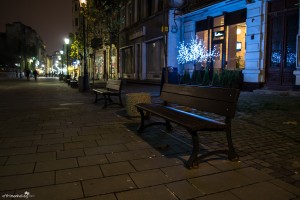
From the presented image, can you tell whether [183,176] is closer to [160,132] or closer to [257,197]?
[257,197]

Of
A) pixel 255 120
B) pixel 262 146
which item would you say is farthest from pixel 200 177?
pixel 255 120

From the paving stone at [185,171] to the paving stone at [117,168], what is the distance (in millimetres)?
488

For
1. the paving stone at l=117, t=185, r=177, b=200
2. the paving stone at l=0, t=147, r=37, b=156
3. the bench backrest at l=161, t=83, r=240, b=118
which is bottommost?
the paving stone at l=117, t=185, r=177, b=200

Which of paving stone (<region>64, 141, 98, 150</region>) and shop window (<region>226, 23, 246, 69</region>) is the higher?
shop window (<region>226, 23, 246, 69</region>)

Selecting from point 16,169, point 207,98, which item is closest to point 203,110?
point 207,98

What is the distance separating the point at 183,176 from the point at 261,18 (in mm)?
13304

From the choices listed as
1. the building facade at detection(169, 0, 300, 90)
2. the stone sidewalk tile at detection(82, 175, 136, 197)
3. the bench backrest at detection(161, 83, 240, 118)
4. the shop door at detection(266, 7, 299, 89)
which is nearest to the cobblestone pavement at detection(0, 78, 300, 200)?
the stone sidewalk tile at detection(82, 175, 136, 197)

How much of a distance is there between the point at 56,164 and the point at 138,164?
1.20 m

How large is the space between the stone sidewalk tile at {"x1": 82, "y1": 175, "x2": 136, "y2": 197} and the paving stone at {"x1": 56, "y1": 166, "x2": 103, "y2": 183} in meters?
0.16

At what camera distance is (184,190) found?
134 inches

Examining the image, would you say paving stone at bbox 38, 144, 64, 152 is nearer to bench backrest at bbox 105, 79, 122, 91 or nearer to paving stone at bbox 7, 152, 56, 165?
paving stone at bbox 7, 152, 56, 165

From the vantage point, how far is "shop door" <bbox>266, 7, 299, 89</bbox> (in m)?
13.7

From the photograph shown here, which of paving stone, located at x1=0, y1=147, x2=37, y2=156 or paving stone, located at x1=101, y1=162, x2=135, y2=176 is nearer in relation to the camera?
paving stone, located at x1=101, y1=162, x2=135, y2=176

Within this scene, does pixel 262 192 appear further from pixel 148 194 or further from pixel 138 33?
pixel 138 33
